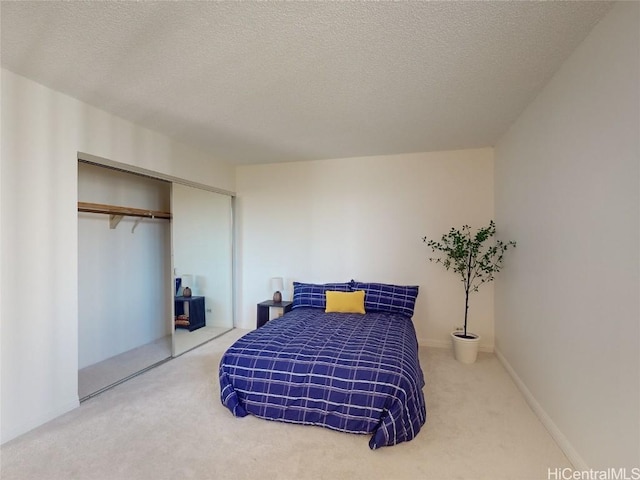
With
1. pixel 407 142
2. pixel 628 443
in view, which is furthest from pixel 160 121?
pixel 628 443

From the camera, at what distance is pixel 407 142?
368 centimetres

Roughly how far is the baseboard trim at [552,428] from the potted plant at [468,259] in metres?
0.50

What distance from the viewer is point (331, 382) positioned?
2.25 m

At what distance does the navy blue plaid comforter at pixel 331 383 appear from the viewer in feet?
7.02

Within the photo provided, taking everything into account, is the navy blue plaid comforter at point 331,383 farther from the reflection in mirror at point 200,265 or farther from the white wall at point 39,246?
the reflection in mirror at point 200,265

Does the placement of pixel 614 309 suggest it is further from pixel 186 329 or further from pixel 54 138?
pixel 186 329

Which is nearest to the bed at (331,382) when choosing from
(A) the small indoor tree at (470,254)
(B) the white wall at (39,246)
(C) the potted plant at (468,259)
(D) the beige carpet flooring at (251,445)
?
(D) the beige carpet flooring at (251,445)

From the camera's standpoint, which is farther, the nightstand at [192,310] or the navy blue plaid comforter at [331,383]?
the nightstand at [192,310]

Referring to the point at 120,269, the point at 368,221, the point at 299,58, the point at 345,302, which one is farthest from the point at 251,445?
the point at 368,221

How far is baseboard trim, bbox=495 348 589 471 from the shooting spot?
1.84 m

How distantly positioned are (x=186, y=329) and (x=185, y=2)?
3.55 metres

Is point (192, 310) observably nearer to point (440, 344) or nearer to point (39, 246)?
point (39, 246)

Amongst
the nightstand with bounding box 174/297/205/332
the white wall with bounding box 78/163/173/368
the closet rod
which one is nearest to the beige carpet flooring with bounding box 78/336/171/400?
the white wall with bounding box 78/163/173/368

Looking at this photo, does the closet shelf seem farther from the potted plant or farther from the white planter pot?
the white planter pot
